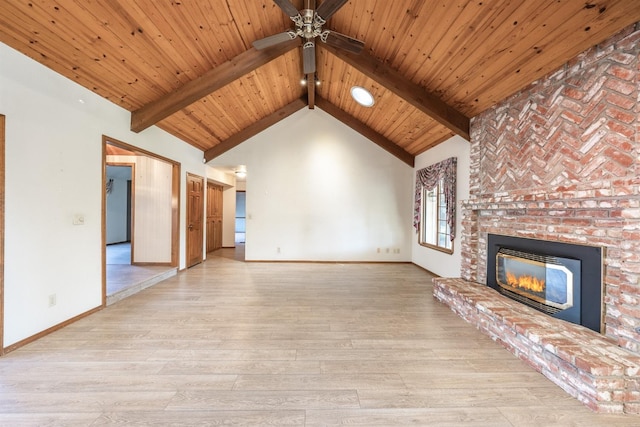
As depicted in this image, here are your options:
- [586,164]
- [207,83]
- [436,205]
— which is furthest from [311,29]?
[436,205]

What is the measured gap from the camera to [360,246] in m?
6.66

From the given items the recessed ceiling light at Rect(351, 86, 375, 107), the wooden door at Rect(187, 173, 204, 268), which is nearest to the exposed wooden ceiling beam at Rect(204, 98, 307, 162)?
the wooden door at Rect(187, 173, 204, 268)

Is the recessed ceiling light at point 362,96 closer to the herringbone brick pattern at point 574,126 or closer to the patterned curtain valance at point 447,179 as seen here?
the patterned curtain valance at point 447,179

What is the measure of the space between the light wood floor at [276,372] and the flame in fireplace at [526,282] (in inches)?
30.9

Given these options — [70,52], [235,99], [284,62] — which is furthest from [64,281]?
[284,62]

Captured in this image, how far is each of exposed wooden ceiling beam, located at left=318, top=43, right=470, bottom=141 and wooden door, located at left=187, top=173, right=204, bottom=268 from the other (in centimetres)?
401

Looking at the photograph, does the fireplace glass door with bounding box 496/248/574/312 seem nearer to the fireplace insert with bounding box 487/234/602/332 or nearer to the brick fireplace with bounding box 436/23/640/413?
the fireplace insert with bounding box 487/234/602/332

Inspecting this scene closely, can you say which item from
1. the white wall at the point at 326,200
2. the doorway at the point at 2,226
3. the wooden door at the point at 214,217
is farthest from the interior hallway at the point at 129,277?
the wooden door at the point at 214,217

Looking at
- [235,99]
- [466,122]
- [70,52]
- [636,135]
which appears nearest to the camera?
[636,135]

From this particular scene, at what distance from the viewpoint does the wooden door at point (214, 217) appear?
7.74m

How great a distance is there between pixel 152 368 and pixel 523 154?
4.22 m

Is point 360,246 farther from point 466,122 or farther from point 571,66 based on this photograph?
point 571,66

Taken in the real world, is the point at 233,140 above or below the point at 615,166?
above

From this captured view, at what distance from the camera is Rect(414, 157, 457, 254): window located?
469 cm
